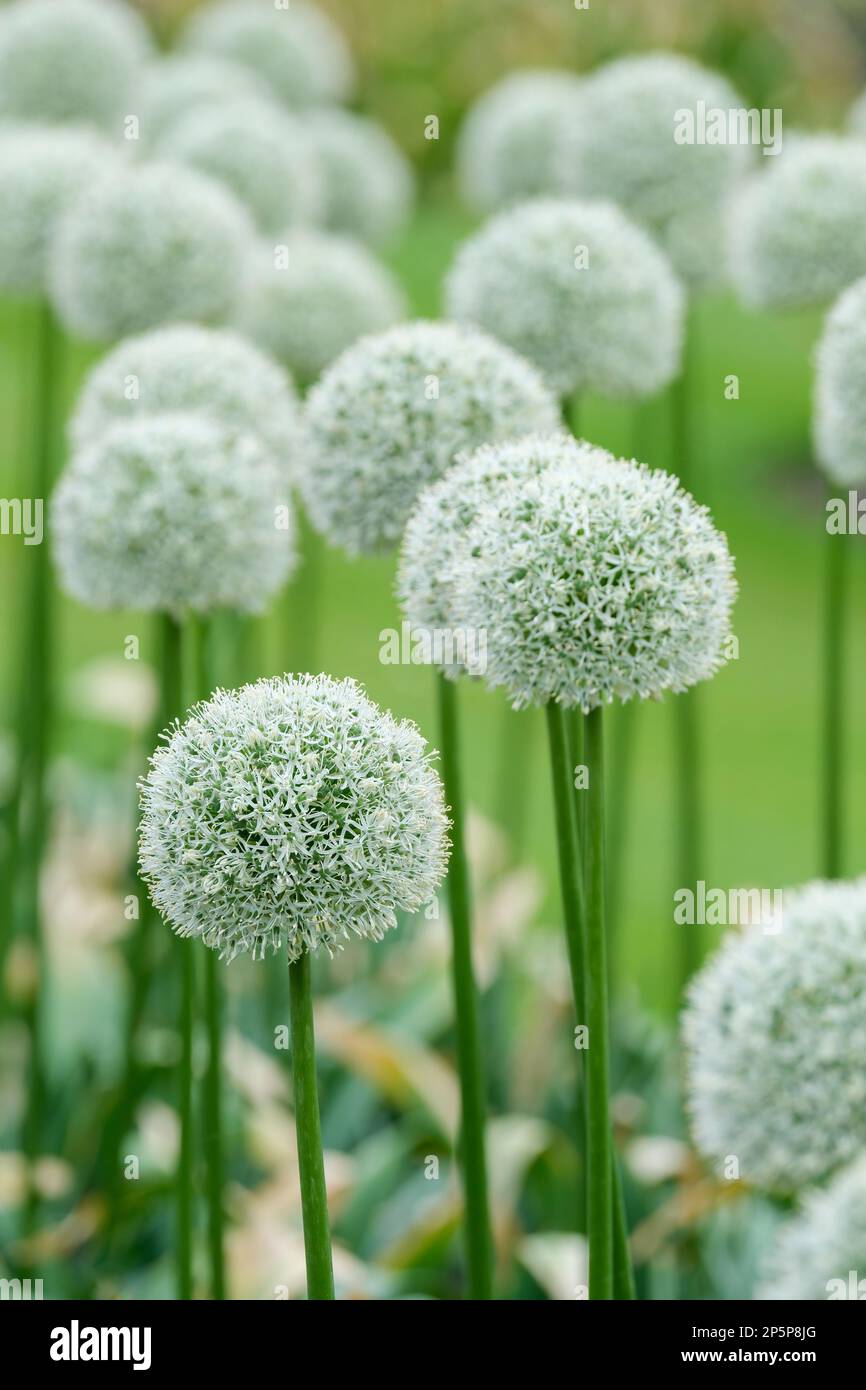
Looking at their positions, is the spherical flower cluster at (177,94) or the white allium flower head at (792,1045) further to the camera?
the spherical flower cluster at (177,94)

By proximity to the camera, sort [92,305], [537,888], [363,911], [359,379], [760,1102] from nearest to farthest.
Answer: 1. [363,911]
2. [760,1102]
3. [359,379]
4. [92,305]
5. [537,888]

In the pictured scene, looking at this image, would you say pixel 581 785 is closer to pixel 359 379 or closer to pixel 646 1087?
pixel 359 379

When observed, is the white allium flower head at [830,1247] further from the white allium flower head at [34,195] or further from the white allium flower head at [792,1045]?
the white allium flower head at [34,195]

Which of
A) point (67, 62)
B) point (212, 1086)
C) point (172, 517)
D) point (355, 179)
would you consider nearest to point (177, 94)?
point (67, 62)

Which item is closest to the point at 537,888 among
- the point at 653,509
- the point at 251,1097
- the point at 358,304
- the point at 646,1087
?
the point at 646,1087

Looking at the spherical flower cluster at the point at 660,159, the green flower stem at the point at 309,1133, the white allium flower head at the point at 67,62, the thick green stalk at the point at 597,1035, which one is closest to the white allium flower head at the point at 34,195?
the white allium flower head at the point at 67,62
